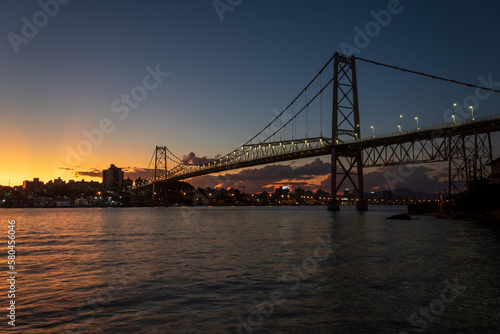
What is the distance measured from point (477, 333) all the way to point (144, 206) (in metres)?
154

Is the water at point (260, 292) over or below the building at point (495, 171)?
→ below

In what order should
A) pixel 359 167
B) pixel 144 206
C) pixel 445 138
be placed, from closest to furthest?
pixel 445 138
pixel 359 167
pixel 144 206

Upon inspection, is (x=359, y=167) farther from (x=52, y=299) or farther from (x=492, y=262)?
(x=52, y=299)

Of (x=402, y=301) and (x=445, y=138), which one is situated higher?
(x=445, y=138)

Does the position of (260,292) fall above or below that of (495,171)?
below

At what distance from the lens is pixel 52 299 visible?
28.1ft

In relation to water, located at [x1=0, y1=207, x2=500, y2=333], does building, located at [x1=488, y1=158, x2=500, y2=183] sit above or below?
above

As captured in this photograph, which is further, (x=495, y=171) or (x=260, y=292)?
(x=495, y=171)

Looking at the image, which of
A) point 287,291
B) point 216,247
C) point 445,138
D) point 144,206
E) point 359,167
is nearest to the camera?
point 287,291

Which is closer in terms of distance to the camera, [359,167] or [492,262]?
[492,262]

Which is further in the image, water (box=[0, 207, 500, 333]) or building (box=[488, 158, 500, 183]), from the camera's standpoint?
building (box=[488, 158, 500, 183])

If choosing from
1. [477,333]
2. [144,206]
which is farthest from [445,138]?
[144,206]

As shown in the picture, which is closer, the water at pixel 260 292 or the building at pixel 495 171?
the water at pixel 260 292

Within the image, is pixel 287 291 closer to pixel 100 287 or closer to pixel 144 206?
pixel 100 287
